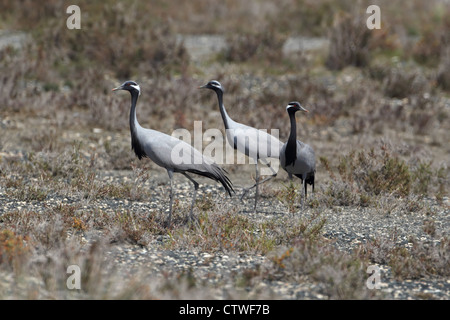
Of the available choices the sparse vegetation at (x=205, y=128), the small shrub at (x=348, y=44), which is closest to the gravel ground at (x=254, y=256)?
the sparse vegetation at (x=205, y=128)

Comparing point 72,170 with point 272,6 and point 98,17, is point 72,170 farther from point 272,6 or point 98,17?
point 272,6

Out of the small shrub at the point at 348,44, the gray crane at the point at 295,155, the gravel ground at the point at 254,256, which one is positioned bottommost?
the gravel ground at the point at 254,256

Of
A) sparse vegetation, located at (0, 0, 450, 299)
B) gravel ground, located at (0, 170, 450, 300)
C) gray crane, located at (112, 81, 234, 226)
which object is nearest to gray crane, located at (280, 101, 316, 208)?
sparse vegetation, located at (0, 0, 450, 299)

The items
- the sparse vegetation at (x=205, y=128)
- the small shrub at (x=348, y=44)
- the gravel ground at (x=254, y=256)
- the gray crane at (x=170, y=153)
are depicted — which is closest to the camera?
the gravel ground at (x=254, y=256)

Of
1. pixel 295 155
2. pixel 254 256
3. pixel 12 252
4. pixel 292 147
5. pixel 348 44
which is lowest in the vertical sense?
pixel 254 256

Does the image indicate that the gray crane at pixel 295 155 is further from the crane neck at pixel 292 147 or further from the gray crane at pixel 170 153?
the gray crane at pixel 170 153

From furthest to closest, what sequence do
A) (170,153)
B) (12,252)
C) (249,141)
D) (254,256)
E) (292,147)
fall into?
(249,141)
(292,147)
(170,153)
(254,256)
(12,252)

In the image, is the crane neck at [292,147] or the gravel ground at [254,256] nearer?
the gravel ground at [254,256]

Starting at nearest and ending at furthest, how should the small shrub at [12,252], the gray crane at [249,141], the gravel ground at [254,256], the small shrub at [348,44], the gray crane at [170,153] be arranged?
the small shrub at [12,252] → the gravel ground at [254,256] → the gray crane at [170,153] → the gray crane at [249,141] → the small shrub at [348,44]

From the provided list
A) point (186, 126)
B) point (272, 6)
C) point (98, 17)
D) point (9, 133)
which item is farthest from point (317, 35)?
point (9, 133)

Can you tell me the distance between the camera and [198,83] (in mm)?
13625

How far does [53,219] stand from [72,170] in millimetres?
2619

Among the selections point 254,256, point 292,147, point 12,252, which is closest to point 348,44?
point 292,147

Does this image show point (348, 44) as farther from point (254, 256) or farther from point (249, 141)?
point (254, 256)
